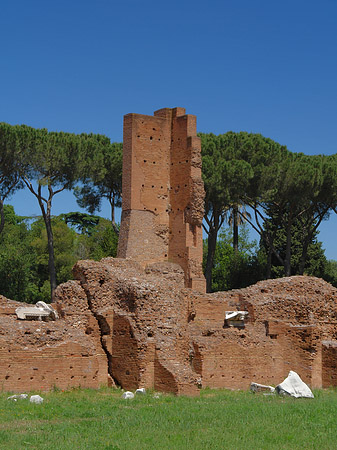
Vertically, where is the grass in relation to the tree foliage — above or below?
below

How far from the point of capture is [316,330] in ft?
67.2

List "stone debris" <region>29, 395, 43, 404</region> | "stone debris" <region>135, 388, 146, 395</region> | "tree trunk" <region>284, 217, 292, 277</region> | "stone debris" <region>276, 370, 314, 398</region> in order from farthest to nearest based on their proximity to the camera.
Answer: "tree trunk" <region>284, 217, 292, 277</region>, "stone debris" <region>276, 370, 314, 398</region>, "stone debris" <region>135, 388, 146, 395</region>, "stone debris" <region>29, 395, 43, 404</region>

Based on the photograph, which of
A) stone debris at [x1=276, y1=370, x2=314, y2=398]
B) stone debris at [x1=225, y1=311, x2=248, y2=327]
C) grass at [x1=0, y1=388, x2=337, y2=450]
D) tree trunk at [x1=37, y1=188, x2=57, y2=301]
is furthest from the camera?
tree trunk at [x1=37, y1=188, x2=57, y2=301]

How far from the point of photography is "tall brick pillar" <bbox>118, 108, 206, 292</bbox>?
93.3ft

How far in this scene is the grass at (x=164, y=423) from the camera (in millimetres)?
11461

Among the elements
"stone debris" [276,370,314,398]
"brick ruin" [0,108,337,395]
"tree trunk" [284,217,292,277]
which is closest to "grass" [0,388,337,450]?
"stone debris" [276,370,314,398]

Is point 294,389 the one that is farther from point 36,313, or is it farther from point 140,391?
point 36,313

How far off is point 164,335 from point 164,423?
483 cm

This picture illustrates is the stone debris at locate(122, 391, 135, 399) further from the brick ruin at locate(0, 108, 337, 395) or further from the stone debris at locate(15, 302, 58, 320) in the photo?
the stone debris at locate(15, 302, 58, 320)

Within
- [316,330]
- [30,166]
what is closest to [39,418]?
[316,330]

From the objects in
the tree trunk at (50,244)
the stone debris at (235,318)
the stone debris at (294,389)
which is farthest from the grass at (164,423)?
the tree trunk at (50,244)

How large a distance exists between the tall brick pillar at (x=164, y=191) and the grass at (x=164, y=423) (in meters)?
12.8

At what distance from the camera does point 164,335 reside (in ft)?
57.4

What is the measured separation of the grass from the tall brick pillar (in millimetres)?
12760
